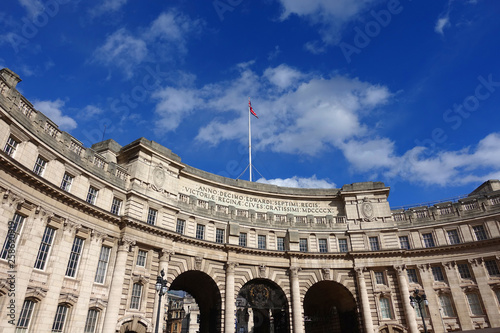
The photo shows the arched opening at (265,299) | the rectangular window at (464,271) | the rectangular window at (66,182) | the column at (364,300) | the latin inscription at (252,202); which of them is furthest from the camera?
the latin inscription at (252,202)

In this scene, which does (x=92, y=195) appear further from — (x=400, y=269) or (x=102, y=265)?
(x=400, y=269)

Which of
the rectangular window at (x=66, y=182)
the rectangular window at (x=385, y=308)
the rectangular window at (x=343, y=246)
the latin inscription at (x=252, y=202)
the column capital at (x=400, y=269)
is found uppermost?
the latin inscription at (x=252, y=202)

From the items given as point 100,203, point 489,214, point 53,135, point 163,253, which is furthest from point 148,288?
point 489,214

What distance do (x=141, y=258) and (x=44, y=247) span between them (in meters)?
8.99

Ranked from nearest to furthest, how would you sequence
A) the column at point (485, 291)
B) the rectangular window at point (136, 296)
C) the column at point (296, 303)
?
the rectangular window at point (136, 296)
the column at point (485, 291)
the column at point (296, 303)

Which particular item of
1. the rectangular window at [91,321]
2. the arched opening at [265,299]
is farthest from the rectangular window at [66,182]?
the arched opening at [265,299]

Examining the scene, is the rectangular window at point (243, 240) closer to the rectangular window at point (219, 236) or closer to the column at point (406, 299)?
the rectangular window at point (219, 236)

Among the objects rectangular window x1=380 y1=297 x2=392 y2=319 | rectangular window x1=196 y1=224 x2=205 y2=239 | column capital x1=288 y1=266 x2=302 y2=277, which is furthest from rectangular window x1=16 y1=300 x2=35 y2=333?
rectangular window x1=380 y1=297 x2=392 y2=319

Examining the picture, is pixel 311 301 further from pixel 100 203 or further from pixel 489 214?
pixel 100 203

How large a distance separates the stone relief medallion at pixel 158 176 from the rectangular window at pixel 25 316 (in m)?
15.3

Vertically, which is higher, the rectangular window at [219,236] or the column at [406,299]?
the rectangular window at [219,236]

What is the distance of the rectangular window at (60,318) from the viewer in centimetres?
2452

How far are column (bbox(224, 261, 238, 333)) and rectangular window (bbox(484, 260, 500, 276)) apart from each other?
28240mm

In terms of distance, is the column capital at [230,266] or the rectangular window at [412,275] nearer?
the column capital at [230,266]
